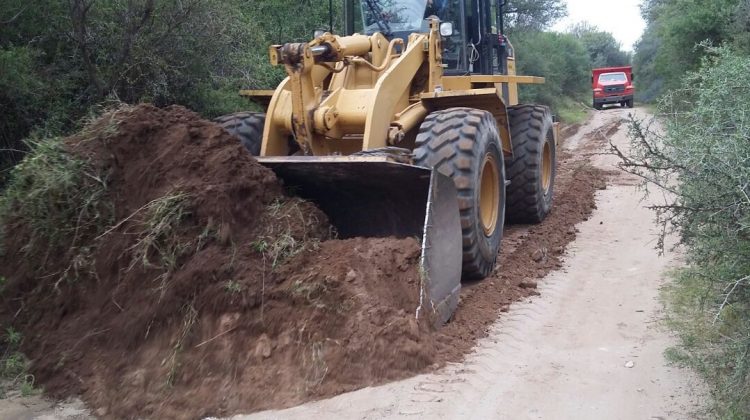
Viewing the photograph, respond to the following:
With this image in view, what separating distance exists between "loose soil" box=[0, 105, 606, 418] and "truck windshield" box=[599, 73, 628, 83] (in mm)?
32305

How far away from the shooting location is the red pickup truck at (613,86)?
1391 inches

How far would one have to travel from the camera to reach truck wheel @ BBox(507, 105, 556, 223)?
8.80 m

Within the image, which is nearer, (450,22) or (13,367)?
(13,367)

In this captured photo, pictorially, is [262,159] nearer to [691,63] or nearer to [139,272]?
[139,272]

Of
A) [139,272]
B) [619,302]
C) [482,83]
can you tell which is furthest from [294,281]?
[482,83]

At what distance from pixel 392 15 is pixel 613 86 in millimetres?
29515

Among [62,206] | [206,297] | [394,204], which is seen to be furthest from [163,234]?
[394,204]

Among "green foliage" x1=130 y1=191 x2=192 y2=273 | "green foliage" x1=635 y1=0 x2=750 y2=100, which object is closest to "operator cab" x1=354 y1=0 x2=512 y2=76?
"green foliage" x1=130 y1=191 x2=192 y2=273

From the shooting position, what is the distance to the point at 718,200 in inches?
165

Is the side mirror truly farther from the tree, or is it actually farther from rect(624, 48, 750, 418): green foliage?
the tree

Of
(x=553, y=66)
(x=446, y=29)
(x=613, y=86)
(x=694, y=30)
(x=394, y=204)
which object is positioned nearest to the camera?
(x=394, y=204)

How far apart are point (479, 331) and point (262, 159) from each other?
203 cm

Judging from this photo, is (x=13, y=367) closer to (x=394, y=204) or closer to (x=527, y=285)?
(x=394, y=204)

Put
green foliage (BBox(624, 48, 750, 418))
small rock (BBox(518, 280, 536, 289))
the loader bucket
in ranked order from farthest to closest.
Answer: small rock (BBox(518, 280, 536, 289))
the loader bucket
green foliage (BBox(624, 48, 750, 418))
